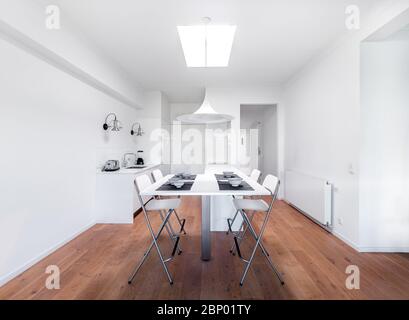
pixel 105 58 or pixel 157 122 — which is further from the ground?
pixel 105 58

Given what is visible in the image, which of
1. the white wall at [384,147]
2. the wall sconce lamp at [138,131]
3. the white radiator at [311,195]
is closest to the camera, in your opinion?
the white wall at [384,147]

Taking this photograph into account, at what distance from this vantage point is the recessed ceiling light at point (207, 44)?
8.14 feet

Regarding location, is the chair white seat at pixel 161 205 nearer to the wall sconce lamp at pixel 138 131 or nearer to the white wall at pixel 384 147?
the white wall at pixel 384 147

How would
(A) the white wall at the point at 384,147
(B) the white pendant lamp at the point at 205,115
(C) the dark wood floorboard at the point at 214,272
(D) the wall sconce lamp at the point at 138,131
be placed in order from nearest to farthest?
(C) the dark wood floorboard at the point at 214,272, (A) the white wall at the point at 384,147, (B) the white pendant lamp at the point at 205,115, (D) the wall sconce lamp at the point at 138,131

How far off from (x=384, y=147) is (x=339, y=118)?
0.62m

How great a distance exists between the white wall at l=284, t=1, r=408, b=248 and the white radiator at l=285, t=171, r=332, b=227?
0.35ft

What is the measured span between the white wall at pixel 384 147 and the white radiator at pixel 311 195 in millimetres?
525

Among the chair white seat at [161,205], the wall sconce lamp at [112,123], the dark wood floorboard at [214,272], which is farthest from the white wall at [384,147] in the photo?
the wall sconce lamp at [112,123]

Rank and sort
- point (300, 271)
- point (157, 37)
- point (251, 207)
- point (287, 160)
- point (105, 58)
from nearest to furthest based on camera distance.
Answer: point (300, 271)
point (251, 207)
point (157, 37)
point (105, 58)
point (287, 160)

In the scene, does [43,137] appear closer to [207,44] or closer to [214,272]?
[214,272]

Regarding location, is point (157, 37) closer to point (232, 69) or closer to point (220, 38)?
point (220, 38)

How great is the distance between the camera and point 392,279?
1.79 metres

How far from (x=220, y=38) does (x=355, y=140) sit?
215 cm
